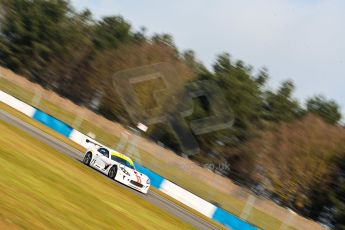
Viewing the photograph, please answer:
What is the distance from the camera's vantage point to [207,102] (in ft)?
201

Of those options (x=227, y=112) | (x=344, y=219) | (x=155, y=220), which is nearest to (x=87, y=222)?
(x=155, y=220)

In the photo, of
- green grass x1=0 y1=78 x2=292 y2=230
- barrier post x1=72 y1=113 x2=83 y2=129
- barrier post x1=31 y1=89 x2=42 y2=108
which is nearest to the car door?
green grass x1=0 y1=78 x2=292 y2=230

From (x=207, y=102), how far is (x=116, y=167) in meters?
40.8

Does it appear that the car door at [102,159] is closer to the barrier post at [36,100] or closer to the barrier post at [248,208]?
the barrier post at [248,208]

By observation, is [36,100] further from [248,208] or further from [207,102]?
[248,208]

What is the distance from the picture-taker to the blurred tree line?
161 ft

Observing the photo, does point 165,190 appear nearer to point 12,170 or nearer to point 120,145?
point 120,145

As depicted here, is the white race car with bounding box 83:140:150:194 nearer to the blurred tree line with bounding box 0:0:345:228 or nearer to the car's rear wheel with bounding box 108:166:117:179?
the car's rear wheel with bounding box 108:166:117:179

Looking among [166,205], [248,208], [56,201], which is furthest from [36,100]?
[56,201]

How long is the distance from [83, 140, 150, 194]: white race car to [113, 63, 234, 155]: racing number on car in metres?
35.0

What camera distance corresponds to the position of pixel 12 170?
12.0 metres

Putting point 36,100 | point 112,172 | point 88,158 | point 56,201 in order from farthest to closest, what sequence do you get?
1. point 36,100
2. point 88,158
3. point 112,172
4. point 56,201

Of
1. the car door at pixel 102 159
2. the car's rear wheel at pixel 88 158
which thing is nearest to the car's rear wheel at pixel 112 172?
the car door at pixel 102 159

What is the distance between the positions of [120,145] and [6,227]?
87.0 feet
